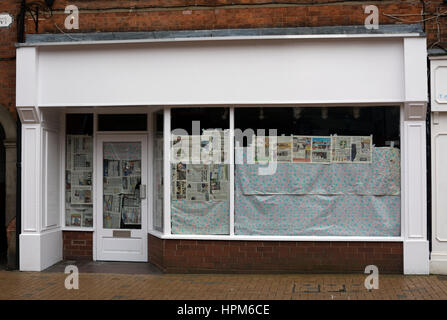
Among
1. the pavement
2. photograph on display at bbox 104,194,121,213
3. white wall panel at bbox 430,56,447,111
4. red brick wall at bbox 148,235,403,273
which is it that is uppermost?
white wall panel at bbox 430,56,447,111

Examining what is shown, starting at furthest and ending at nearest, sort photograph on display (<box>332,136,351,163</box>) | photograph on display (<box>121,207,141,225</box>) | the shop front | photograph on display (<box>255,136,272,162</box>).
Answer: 1. photograph on display (<box>121,207,141,225</box>)
2. photograph on display (<box>255,136,272,162</box>)
3. photograph on display (<box>332,136,351,163</box>)
4. the shop front

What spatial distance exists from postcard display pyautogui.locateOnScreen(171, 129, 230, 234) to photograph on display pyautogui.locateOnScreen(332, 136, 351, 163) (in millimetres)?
1834

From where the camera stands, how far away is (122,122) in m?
10.6

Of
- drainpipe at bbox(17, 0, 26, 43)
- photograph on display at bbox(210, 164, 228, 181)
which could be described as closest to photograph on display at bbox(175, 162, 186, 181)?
photograph on display at bbox(210, 164, 228, 181)

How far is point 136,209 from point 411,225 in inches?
Result: 196

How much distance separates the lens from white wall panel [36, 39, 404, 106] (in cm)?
906

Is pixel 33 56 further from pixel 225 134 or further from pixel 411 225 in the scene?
pixel 411 225

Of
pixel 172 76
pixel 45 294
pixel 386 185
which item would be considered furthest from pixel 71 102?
pixel 386 185

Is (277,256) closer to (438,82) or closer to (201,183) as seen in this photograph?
(201,183)

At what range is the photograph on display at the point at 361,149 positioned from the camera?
9.27m

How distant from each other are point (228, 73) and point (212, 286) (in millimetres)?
3507

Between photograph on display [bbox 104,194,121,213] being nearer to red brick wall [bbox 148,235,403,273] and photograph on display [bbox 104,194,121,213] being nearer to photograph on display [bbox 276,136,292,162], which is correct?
red brick wall [bbox 148,235,403,273]

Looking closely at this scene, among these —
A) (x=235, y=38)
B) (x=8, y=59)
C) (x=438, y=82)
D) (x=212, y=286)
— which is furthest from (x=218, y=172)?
(x=8, y=59)
